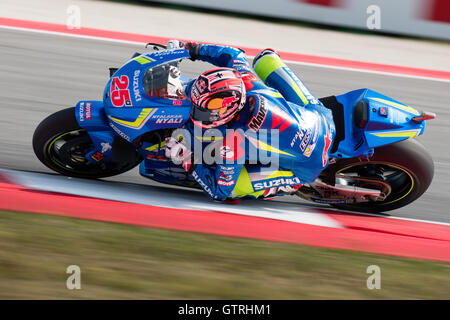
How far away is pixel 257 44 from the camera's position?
29.9 feet

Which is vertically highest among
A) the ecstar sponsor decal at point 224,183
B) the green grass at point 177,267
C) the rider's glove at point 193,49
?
the rider's glove at point 193,49

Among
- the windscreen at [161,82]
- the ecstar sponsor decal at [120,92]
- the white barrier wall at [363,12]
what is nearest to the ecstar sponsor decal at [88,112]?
the ecstar sponsor decal at [120,92]

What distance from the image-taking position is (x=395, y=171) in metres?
5.04

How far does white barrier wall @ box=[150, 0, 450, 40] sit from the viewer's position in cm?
962

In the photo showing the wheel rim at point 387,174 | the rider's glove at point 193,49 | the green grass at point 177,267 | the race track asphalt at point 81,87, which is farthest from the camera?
the race track asphalt at point 81,87

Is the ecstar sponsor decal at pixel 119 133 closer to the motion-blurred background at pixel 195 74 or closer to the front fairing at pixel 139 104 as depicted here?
the front fairing at pixel 139 104

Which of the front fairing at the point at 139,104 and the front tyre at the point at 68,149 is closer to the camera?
the front fairing at the point at 139,104

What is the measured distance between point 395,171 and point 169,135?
188 cm

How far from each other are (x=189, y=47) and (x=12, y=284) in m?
2.21

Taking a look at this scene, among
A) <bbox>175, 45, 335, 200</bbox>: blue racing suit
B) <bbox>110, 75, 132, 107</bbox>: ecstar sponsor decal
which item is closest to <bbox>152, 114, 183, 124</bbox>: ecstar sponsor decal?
<bbox>175, 45, 335, 200</bbox>: blue racing suit

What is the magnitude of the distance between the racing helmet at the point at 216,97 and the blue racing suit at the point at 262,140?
16cm

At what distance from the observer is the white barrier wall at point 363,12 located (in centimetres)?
962

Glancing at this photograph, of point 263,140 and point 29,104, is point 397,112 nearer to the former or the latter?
point 263,140
